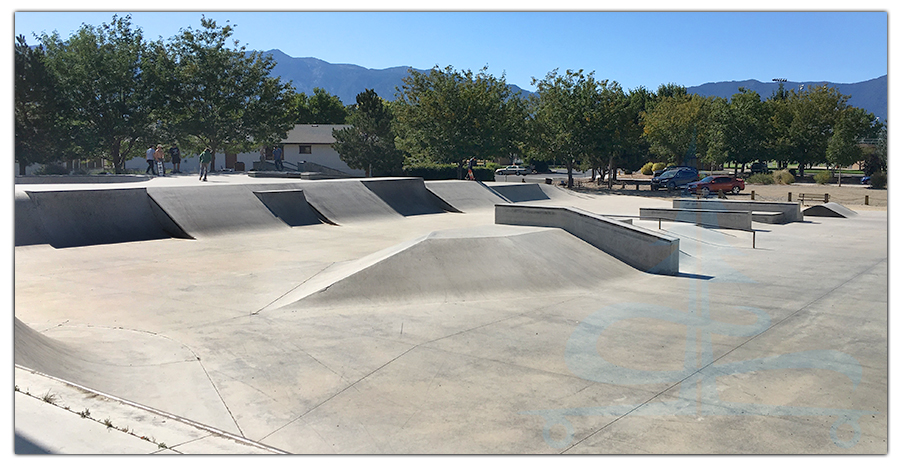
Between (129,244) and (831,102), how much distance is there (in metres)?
53.7

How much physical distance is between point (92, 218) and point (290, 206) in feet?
18.7

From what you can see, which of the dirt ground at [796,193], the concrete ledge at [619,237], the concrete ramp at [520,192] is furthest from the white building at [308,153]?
the concrete ledge at [619,237]

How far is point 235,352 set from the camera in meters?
7.18

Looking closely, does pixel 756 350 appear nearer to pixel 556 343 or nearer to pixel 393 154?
pixel 556 343

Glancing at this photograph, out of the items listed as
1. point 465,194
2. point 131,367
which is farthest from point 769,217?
point 131,367

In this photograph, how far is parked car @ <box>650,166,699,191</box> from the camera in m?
41.1

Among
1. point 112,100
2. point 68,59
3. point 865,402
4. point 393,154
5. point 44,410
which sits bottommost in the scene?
point 865,402

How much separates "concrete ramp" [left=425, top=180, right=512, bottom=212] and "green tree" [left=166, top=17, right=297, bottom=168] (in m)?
19.4

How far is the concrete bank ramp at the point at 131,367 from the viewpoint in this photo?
548cm

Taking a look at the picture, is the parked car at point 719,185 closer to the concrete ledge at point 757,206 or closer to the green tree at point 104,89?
the concrete ledge at point 757,206

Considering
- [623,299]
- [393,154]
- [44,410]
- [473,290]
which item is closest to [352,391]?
[44,410]

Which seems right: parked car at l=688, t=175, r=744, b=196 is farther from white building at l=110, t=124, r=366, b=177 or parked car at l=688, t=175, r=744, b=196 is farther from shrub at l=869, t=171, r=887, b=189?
white building at l=110, t=124, r=366, b=177

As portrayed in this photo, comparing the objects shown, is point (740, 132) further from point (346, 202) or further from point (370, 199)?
point (346, 202)

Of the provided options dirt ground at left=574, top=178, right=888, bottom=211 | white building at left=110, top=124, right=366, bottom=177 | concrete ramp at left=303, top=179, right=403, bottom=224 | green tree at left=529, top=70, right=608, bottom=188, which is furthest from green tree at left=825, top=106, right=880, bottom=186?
concrete ramp at left=303, top=179, right=403, bottom=224
